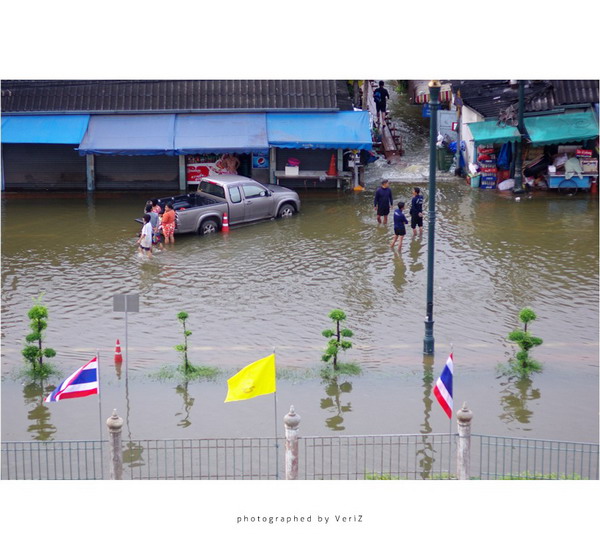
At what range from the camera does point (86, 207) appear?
27047 mm

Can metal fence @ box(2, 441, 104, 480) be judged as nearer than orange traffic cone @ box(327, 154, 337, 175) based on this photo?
Yes

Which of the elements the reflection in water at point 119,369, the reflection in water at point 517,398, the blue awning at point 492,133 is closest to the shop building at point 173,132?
the blue awning at point 492,133

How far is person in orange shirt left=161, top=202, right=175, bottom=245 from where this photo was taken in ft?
73.8

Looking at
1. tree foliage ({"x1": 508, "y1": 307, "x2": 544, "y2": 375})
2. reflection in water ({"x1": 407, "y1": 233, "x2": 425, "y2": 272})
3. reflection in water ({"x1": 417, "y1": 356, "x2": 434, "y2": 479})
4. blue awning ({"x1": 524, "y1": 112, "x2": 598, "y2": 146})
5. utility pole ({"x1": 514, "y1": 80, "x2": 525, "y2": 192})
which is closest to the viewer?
reflection in water ({"x1": 417, "y1": 356, "x2": 434, "y2": 479})

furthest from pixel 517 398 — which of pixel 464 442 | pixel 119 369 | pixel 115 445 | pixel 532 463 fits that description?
pixel 119 369

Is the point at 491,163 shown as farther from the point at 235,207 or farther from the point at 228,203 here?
the point at 228,203

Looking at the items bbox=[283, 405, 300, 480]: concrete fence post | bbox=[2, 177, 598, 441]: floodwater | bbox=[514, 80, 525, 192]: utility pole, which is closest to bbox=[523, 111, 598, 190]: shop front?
bbox=[514, 80, 525, 192]: utility pole

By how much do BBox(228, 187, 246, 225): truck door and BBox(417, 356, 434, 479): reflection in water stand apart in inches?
392

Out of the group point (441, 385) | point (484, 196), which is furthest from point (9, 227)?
point (441, 385)

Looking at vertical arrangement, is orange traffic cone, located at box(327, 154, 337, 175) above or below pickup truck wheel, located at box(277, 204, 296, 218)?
above

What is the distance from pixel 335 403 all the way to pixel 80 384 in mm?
3954

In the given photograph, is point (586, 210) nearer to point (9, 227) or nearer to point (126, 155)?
point (126, 155)

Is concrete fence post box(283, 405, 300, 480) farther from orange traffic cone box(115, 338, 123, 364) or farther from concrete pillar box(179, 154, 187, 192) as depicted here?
concrete pillar box(179, 154, 187, 192)

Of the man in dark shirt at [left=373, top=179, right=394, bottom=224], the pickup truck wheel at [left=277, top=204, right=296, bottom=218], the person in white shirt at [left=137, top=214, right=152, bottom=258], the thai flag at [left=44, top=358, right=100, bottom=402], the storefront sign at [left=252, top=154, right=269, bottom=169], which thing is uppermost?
the storefront sign at [left=252, top=154, right=269, bottom=169]
